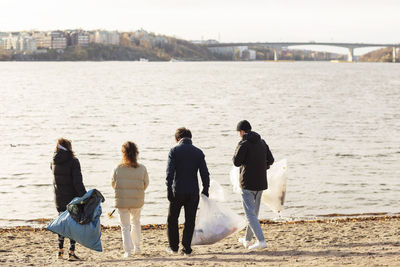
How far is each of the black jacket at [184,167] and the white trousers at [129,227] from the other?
649mm

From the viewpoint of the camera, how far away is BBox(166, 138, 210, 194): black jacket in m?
8.40

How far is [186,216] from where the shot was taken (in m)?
8.85

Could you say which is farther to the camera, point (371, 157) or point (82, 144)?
point (82, 144)

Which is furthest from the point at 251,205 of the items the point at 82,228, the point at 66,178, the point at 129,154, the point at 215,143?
the point at 215,143

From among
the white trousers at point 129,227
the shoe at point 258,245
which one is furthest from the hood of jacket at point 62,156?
the shoe at point 258,245

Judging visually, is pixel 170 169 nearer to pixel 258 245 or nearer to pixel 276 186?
pixel 258 245

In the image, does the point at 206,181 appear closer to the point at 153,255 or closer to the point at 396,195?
the point at 153,255

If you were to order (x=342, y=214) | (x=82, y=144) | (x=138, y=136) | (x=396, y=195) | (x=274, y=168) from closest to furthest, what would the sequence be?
(x=274, y=168)
(x=342, y=214)
(x=396, y=195)
(x=82, y=144)
(x=138, y=136)

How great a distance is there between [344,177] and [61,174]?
45.9 ft

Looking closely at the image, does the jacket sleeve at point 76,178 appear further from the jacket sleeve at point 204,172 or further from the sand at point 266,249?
the jacket sleeve at point 204,172

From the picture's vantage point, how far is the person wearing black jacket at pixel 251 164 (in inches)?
341

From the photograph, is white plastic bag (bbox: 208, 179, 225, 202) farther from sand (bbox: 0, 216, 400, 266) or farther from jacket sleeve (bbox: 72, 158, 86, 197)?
jacket sleeve (bbox: 72, 158, 86, 197)

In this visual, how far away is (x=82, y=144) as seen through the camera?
30031 millimetres

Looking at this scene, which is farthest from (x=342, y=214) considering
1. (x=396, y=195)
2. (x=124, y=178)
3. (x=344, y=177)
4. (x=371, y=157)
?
(x=371, y=157)
